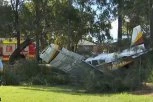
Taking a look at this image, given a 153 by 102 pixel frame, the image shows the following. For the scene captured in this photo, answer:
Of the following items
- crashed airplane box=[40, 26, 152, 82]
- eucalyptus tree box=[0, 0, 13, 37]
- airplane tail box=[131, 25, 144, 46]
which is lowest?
crashed airplane box=[40, 26, 152, 82]

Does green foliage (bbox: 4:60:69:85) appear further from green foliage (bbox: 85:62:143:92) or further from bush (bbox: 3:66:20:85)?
green foliage (bbox: 85:62:143:92)

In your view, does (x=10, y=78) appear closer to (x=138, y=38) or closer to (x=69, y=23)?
(x=138, y=38)

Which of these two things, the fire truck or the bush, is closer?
the bush

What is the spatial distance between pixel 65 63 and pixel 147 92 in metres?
12.7

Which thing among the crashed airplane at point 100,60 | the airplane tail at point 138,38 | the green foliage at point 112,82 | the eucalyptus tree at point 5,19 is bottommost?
the green foliage at point 112,82

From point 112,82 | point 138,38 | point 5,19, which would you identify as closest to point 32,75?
point 138,38

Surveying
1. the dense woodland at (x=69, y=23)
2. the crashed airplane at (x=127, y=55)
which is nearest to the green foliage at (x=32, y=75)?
the dense woodland at (x=69, y=23)

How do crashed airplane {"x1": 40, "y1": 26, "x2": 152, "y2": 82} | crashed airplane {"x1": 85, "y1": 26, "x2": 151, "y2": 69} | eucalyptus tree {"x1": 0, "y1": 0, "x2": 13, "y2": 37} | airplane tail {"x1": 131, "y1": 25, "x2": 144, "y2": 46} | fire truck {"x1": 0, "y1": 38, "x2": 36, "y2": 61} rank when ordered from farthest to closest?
fire truck {"x1": 0, "y1": 38, "x2": 36, "y2": 61} → eucalyptus tree {"x1": 0, "y1": 0, "x2": 13, "y2": 37} → airplane tail {"x1": 131, "y1": 25, "x2": 144, "y2": 46} → crashed airplane {"x1": 85, "y1": 26, "x2": 151, "y2": 69} → crashed airplane {"x1": 40, "y1": 26, "x2": 152, "y2": 82}

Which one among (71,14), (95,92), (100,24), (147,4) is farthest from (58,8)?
(95,92)

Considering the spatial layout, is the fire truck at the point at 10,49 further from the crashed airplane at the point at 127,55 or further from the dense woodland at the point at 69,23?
the crashed airplane at the point at 127,55

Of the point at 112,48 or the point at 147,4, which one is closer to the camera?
the point at 147,4

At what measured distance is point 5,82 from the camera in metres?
30.2

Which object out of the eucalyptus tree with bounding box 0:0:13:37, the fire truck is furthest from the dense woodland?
the fire truck

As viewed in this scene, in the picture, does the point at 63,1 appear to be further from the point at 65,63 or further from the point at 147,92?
the point at 147,92
